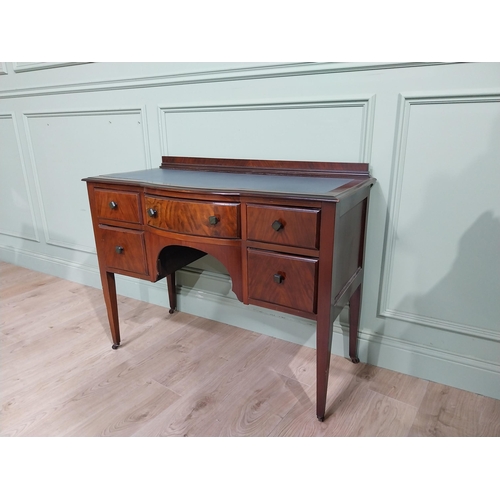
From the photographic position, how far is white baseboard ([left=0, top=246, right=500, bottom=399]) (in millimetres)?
1434

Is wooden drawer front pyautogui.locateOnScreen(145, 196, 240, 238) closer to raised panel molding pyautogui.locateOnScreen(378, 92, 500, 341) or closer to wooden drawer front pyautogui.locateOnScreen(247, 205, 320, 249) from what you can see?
wooden drawer front pyautogui.locateOnScreen(247, 205, 320, 249)

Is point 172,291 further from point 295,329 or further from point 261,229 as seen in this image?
point 261,229

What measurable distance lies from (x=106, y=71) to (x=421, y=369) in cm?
204

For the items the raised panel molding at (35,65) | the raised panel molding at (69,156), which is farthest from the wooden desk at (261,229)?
the raised panel molding at (35,65)

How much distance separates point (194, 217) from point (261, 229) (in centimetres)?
25

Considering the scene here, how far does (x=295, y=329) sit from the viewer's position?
1765 mm

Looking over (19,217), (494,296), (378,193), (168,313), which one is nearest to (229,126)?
(378,193)

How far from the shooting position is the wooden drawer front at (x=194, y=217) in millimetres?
1239

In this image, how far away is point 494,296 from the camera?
4.42 feet

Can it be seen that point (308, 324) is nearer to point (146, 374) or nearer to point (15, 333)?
point (146, 374)

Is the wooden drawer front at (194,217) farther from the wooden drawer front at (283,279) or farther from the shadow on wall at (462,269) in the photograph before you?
the shadow on wall at (462,269)

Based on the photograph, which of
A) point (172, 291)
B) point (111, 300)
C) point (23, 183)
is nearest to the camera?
point (111, 300)

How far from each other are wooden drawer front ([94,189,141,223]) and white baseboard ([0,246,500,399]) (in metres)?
0.59

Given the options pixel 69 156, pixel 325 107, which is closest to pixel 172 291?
pixel 69 156
